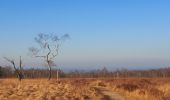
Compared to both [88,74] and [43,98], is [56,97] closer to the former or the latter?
[43,98]

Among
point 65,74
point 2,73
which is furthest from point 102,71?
point 2,73

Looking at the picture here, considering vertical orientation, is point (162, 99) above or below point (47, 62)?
below

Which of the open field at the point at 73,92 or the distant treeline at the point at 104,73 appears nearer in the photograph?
the open field at the point at 73,92

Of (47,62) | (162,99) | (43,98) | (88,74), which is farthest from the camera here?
(88,74)

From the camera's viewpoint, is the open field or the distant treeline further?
the distant treeline

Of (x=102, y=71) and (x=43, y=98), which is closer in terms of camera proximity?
(x=43, y=98)

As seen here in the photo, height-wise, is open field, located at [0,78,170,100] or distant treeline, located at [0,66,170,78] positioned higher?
distant treeline, located at [0,66,170,78]

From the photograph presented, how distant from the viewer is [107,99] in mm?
23125

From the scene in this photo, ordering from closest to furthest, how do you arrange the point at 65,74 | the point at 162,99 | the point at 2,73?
the point at 162,99, the point at 2,73, the point at 65,74

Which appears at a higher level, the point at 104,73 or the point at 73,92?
the point at 104,73

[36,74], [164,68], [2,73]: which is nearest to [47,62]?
[2,73]

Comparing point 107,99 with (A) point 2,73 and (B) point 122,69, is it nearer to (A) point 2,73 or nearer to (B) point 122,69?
(A) point 2,73

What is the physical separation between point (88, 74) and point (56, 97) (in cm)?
6963

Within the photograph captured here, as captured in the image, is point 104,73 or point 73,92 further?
point 104,73
